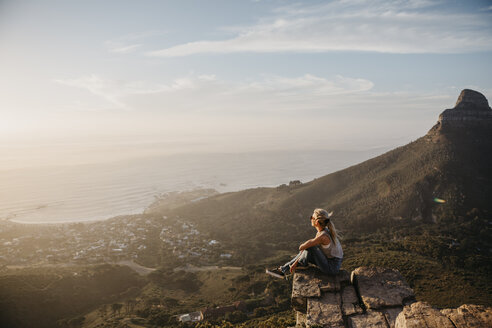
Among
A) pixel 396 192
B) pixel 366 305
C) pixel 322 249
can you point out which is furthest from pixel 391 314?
pixel 396 192

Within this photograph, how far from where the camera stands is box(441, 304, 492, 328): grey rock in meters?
4.73

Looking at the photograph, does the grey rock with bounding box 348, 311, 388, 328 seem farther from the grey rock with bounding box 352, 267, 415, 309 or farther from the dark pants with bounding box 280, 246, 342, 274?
the dark pants with bounding box 280, 246, 342, 274

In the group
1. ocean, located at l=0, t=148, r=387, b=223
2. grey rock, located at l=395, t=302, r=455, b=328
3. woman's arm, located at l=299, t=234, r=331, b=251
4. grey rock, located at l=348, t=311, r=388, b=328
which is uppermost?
woman's arm, located at l=299, t=234, r=331, b=251

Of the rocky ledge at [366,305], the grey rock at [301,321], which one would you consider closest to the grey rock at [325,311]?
the rocky ledge at [366,305]

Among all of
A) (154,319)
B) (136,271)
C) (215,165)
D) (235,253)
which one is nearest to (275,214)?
(235,253)

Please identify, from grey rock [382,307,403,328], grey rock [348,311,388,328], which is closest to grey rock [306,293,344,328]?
grey rock [348,311,388,328]

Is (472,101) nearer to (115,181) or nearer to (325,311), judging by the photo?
(325,311)

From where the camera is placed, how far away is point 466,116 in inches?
2539

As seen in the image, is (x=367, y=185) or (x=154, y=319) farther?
(x=367, y=185)

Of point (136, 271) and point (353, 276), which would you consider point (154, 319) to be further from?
point (353, 276)

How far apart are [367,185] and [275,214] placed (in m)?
22.3

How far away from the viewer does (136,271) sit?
41.9m

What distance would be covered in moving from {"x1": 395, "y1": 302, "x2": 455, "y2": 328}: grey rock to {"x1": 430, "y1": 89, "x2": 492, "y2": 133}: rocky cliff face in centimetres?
7306

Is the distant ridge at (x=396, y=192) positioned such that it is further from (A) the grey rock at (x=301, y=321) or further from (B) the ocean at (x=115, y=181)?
(A) the grey rock at (x=301, y=321)
